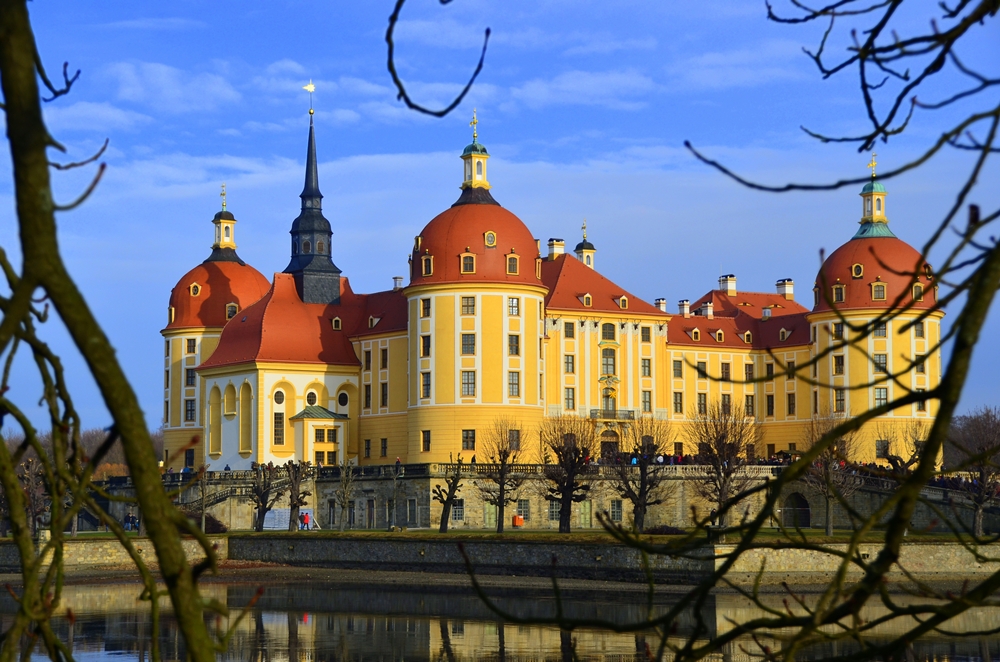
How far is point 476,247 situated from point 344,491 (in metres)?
13.3

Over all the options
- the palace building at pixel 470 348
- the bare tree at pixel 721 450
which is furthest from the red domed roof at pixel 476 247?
the bare tree at pixel 721 450

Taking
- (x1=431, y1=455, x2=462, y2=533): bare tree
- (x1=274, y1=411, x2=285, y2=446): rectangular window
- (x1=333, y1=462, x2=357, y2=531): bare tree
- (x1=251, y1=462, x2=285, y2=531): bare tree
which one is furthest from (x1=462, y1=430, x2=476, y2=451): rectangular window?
(x1=274, y1=411, x2=285, y2=446): rectangular window

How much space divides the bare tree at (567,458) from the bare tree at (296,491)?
11065 millimetres

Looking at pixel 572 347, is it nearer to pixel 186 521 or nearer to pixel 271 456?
pixel 271 456

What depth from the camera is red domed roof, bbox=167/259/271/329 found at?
83188 mm

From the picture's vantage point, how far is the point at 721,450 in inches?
2206

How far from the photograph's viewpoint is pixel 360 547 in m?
55.7

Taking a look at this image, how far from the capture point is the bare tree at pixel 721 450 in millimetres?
54625

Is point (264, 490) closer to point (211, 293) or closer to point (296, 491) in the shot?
point (296, 491)

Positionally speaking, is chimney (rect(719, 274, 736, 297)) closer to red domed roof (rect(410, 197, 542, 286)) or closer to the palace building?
the palace building

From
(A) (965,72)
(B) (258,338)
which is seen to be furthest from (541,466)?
(A) (965,72)

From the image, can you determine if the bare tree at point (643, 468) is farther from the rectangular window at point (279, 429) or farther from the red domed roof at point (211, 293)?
the red domed roof at point (211, 293)

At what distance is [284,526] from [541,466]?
43.8 ft

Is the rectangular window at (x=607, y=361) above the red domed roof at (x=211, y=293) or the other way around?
the other way around
